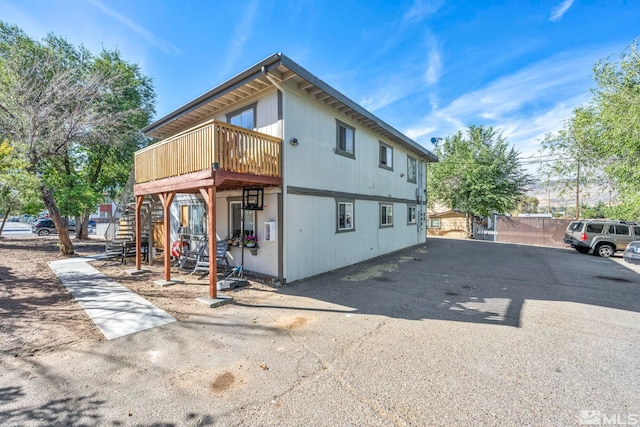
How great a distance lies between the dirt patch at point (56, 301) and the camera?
4062mm

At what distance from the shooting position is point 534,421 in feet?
7.91

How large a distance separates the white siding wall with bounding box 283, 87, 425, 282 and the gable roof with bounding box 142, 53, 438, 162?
1.03 ft

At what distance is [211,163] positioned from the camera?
224 inches

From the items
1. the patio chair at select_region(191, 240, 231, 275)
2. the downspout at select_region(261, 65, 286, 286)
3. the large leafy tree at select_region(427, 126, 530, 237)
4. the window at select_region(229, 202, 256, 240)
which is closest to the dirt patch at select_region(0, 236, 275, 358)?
the patio chair at select_region(191, 240, 231, 275)

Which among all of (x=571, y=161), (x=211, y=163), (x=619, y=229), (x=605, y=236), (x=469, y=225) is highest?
(x=571, y=161)

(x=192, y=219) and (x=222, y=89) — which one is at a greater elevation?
(x=222, y=89)

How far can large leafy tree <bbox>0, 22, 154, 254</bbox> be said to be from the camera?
950cm

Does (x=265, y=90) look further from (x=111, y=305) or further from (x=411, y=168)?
(x=411, y=168)

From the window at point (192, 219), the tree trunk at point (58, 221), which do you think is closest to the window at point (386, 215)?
the window at point (192, 219)

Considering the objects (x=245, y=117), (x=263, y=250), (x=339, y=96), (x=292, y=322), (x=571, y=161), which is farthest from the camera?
(x=571, y=161)

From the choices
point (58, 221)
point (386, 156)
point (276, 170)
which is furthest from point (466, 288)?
point (58, 221)

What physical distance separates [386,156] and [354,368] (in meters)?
10.6

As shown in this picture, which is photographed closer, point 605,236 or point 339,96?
point 339,96

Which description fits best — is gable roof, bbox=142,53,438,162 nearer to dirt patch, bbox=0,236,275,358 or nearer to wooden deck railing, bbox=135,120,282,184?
wooden deck railing, bbox=135,120,282,184
